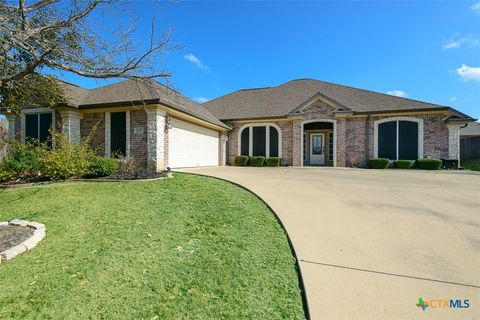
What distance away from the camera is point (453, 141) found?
1430 centimetres

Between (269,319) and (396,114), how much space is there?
16485 mm

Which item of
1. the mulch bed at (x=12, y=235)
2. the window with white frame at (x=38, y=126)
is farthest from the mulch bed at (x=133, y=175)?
the window with white frame at (x=38, y=126)

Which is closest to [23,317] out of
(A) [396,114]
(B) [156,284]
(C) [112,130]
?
(B) [156,284]

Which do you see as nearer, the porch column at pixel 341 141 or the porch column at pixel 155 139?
the porch column at pixel 155 139

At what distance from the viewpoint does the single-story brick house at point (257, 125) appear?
1106 cm

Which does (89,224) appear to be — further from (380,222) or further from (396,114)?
(396,114)

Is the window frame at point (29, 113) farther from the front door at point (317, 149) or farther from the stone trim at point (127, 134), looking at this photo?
the front door at point (317, 149)

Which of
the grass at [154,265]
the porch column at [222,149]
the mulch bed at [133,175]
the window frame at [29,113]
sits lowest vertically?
the grass at [154,265]

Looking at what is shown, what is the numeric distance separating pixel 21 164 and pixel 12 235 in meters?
5.98

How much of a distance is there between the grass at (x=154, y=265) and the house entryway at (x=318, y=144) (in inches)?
542

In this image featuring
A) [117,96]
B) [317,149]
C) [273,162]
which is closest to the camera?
[117,96]

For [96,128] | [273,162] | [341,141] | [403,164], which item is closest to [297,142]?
[273,162]

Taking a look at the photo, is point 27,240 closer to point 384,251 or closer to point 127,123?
point 384,251

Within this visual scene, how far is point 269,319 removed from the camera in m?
2.21
